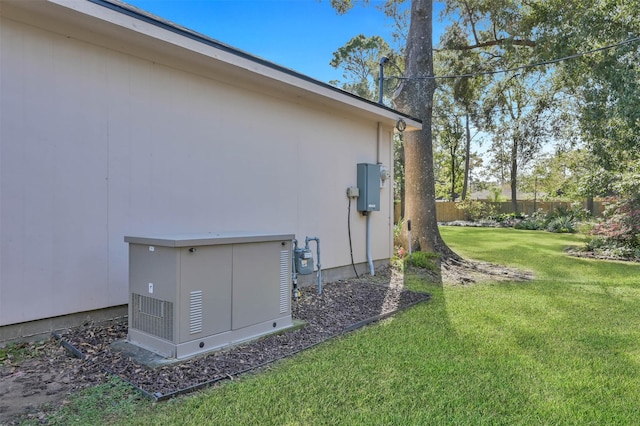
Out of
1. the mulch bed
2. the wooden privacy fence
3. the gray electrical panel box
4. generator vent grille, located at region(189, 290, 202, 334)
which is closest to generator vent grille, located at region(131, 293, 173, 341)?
generator vent grille, located at region(189, 290, 202, 334)

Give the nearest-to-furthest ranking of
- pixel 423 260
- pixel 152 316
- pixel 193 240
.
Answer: pixel 193 240 < pixel 152 316 < pixel 423 260

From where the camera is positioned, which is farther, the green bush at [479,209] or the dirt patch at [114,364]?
the green bush at [479,209]

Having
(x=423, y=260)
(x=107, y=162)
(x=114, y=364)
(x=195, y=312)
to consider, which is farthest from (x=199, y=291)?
(x=423, y=260)

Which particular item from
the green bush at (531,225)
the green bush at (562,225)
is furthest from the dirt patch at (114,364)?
the green bush at (531,225)

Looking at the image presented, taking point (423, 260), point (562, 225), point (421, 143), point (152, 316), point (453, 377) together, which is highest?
point (421, 143)

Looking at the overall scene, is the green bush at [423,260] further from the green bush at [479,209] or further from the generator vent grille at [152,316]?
the green bush at [479,209]

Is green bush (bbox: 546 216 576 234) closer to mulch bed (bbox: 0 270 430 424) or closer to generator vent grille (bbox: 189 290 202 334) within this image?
mulch bed (bbox: 0 270 430 424)

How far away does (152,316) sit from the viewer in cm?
292

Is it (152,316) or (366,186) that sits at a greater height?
(366,186)

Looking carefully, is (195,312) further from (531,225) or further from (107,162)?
(531,225)

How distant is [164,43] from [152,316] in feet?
7.78

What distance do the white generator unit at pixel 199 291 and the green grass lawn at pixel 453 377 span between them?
1.75ft

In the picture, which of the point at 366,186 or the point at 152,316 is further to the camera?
the point at 366,186

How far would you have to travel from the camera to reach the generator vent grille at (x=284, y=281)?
3.55 meters
